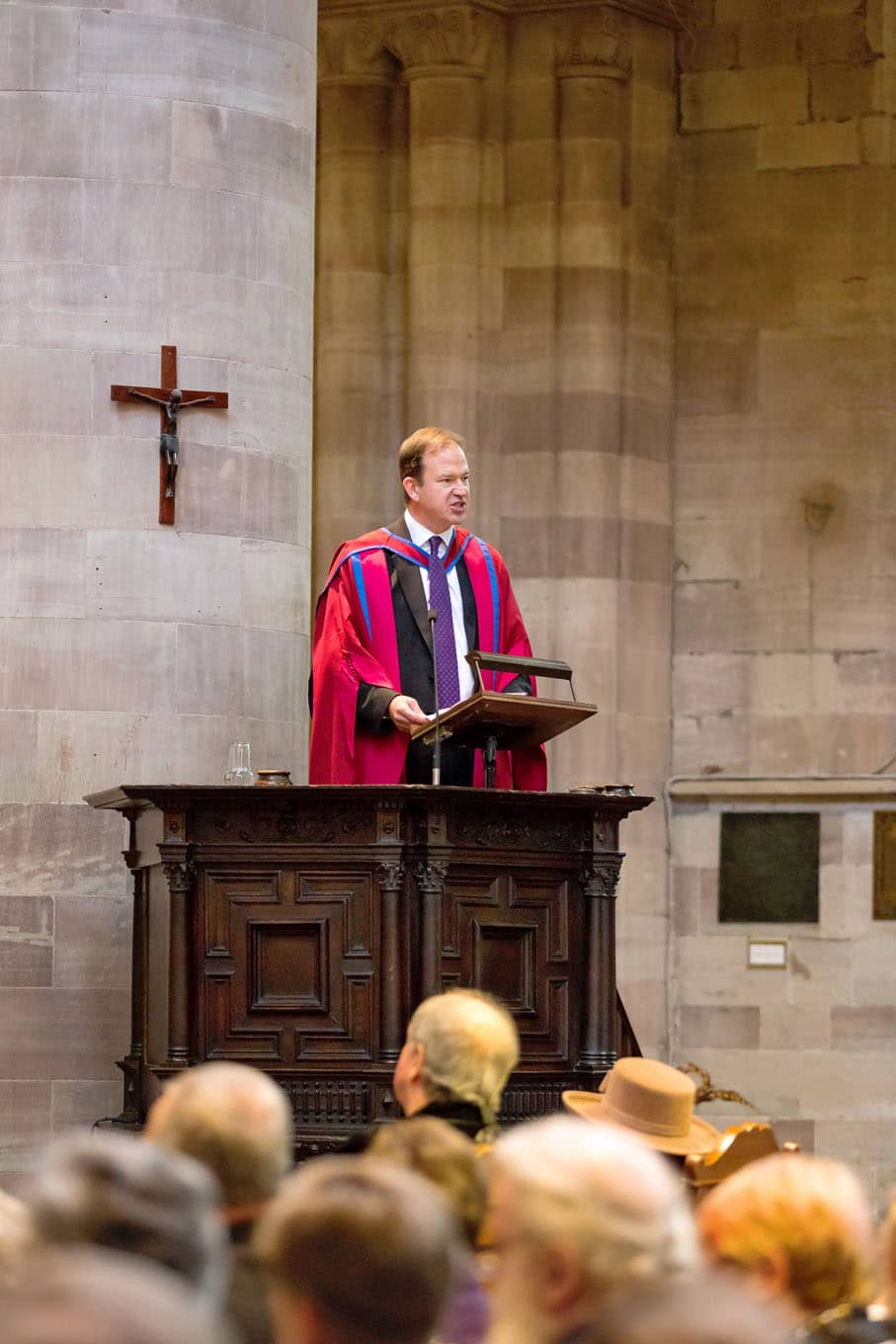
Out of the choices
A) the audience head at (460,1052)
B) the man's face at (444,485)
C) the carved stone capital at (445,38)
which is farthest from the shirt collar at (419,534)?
the carved stone capital at (445,38)

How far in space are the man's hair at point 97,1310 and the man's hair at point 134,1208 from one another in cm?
50

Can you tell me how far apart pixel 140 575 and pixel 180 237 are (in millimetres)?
1249

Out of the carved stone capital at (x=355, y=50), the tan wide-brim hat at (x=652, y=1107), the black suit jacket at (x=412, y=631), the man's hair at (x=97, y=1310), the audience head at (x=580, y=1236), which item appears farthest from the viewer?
the carved stone capital at (x=355, y=50)

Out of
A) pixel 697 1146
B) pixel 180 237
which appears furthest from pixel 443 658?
pixel 697 1146

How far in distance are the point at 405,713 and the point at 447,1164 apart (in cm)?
404

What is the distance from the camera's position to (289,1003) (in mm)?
7203

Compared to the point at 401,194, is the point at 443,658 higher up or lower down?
lower down

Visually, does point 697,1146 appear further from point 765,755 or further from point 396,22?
point 396,22

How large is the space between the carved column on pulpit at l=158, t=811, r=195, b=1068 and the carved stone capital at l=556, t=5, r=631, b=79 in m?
6.98

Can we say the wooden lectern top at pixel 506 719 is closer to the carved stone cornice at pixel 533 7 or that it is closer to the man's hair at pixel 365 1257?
the man's hair at pixel 365 1257

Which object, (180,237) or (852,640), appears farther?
(852,640)

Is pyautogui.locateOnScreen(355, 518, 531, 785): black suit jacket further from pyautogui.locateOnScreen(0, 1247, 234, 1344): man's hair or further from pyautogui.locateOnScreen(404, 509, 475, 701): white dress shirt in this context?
pyautogui.locateOnScreen(0, 1247, 234, 1344): man's hair

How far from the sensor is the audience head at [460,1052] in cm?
471

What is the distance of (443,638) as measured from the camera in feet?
26.9
